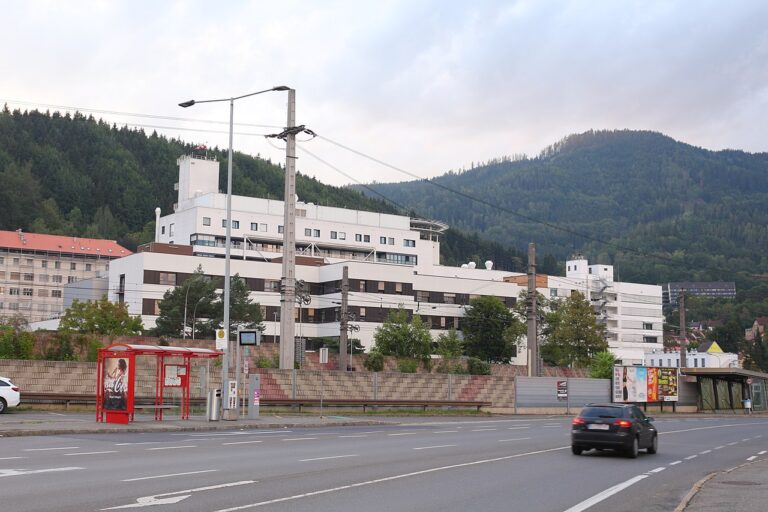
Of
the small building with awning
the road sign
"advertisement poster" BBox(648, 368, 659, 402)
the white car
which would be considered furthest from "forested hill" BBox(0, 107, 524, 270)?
the road sign

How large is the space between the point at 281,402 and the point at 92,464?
2531cm

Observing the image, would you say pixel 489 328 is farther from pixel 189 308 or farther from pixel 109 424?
pixel 109 424

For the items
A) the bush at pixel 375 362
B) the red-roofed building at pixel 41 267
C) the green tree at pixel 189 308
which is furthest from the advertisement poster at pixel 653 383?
the red-roofed building at pixel 41 267

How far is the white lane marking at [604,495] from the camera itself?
13136mm

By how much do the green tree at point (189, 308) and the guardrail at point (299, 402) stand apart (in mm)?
36672

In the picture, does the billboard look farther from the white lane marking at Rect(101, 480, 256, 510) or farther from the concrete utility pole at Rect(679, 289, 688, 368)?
the white lane marking at Rect(101, 480, 256, 510)

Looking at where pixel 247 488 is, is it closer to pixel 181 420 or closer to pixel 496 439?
pixel 496 439

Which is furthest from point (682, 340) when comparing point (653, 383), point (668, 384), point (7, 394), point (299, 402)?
point (7, 394)

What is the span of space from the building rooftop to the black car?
138 meters

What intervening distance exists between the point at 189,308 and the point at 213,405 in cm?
5145

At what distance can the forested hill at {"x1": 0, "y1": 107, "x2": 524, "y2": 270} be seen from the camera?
6939 inches

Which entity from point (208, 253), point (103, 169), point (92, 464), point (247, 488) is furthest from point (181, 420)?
point (103, 169)

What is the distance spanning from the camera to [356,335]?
95312 millimetres

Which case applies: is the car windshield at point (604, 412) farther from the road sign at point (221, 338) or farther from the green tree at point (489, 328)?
the green tree at point (489, 328)
